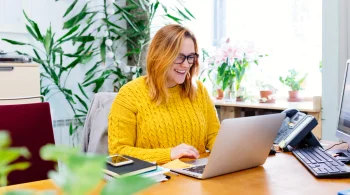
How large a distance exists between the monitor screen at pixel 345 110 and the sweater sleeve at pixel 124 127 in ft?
2.67

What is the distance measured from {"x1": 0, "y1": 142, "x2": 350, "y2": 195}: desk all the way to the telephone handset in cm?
30

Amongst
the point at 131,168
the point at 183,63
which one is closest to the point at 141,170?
the point at 131,168

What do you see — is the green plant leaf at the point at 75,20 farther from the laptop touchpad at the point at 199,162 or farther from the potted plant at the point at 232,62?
the laptop touchpad at the point at 199,162

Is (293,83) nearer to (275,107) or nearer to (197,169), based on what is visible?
(275,107)

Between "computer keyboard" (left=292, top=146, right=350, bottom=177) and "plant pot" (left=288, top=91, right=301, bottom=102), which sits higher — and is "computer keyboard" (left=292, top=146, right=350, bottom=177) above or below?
below

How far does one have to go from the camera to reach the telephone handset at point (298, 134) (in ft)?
5.36

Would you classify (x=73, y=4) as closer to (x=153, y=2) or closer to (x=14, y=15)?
(x=14, y=15)

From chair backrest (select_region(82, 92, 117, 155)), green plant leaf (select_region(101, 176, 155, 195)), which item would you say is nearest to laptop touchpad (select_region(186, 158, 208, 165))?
chair backrest (select_region(82, 92, 117, 155))

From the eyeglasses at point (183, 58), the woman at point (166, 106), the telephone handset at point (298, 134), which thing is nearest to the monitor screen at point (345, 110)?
the telephone handset at point (298, 134)

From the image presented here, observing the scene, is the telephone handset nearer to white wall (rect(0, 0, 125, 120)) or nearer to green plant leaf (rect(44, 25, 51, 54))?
green plant leaf (rect(44, 25, 51, 54))

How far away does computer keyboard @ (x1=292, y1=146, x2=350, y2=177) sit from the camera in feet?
4.00

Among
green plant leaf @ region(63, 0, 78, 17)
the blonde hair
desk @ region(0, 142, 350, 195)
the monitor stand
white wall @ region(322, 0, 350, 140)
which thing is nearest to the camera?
desk @ region(0, 142, 350, 195)

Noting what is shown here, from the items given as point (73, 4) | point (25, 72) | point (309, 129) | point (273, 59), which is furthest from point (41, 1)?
point (309, 129)

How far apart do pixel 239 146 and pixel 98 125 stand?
1052mm
